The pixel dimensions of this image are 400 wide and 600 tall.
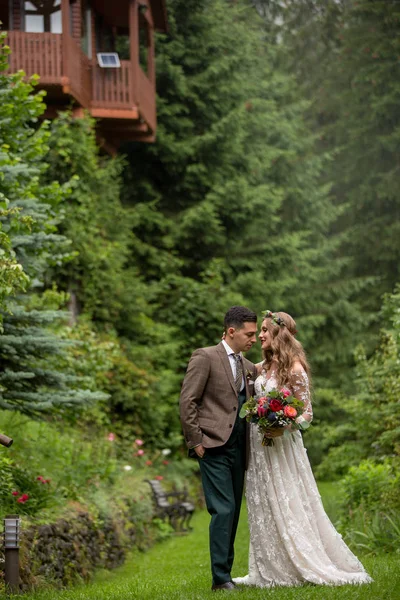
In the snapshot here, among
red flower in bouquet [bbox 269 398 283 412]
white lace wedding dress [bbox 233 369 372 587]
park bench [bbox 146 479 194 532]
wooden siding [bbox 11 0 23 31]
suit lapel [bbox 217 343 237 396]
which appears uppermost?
wooden siding [bbox 11 0 23 31]

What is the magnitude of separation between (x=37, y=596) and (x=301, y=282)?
73.2 ft

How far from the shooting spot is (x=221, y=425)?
8.60 meters

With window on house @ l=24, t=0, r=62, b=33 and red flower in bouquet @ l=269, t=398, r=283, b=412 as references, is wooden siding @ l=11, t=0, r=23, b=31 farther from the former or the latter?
red flower in bouquet @ l=269, t=398, r=283, b=412

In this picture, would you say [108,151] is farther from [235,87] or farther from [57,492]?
[57,492]

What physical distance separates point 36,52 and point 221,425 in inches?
545

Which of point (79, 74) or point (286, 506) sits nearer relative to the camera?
point (286, 506)

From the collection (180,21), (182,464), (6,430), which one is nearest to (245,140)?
(180,21)

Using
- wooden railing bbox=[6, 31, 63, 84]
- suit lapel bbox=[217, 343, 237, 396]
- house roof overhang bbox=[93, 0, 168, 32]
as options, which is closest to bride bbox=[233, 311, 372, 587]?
suit lapel bbox=[217, 343, 237, 396]

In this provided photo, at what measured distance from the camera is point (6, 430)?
1337cm

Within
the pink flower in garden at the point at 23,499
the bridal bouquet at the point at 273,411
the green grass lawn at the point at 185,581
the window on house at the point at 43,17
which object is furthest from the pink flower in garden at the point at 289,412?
the window on house at the point at 43,17

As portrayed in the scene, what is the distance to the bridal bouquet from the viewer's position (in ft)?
27.3

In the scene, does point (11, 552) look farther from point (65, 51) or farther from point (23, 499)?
point (65, 51)

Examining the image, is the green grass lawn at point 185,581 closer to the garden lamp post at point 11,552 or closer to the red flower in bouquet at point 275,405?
the garden lamp post at point 11,552

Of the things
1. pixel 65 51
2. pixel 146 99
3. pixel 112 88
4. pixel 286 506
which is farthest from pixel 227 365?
pixel 146 99
